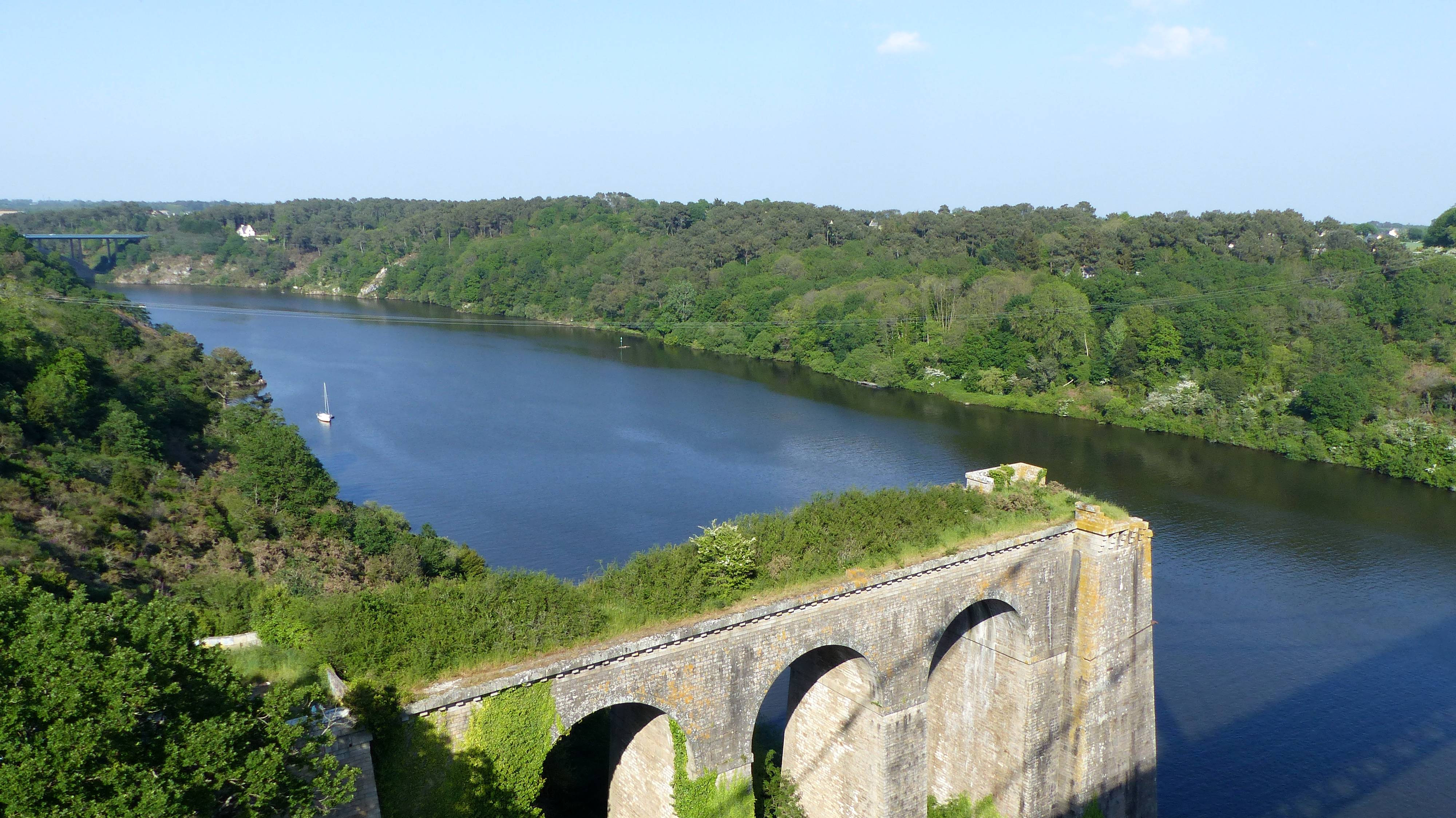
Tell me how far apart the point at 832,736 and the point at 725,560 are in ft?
12.0

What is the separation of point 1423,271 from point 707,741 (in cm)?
4309

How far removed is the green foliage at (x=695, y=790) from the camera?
34.8ft

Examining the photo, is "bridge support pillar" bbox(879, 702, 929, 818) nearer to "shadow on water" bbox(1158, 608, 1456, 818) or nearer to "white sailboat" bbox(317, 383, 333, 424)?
"shadow on water" bbox(1158, 608, 1456, 818)

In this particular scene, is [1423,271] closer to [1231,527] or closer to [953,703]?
[1231,527]

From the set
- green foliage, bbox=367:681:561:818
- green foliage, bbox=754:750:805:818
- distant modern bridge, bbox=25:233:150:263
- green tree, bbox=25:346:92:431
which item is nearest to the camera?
green foliage, bbox=367:681:561:818

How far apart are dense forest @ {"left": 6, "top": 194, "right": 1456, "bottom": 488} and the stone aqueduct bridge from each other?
1048 inches

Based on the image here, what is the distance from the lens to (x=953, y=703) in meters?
14.7

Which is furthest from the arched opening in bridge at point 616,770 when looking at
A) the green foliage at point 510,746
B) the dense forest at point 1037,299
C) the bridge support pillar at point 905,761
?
the dense forest at point 1037,299

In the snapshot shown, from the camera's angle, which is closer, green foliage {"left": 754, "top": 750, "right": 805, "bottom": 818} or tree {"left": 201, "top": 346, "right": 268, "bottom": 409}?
green foliage {"left": 754, "top": 750, "right": 805, "bottom": 818}

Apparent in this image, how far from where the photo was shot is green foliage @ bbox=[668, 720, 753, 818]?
1062cm

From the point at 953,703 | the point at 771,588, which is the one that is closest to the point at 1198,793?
the point at 953,703

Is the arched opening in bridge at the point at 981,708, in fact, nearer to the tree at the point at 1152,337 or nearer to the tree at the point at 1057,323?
the tree at the point at 1152,337

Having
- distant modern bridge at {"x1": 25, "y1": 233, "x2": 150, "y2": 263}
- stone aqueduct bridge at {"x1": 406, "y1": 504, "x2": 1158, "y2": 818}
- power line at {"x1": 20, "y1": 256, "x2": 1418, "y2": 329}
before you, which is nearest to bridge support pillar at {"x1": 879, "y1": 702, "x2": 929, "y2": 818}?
stone aqueduct bridge at {"x1": 406, "y1": 504, "x2": 1158, "y2": 818}

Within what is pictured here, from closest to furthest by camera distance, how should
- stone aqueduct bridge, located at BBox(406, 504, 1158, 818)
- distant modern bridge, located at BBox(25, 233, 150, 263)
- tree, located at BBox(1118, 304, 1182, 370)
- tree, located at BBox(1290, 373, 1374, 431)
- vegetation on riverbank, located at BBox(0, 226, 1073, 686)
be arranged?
1. vegetation on riverbank, located at BBox(0, 226, 1073, 686)
2. stone aqueduct bridge, located at BBox(406, 504, 1158, 818)
3. tree, located at BBox(1290, 373, 1374, 431)
4. tree, located at BBox(1118, 304, 1182, 370)
5. distant modern bridge, located at BBox(25, 233, 150, 263)
